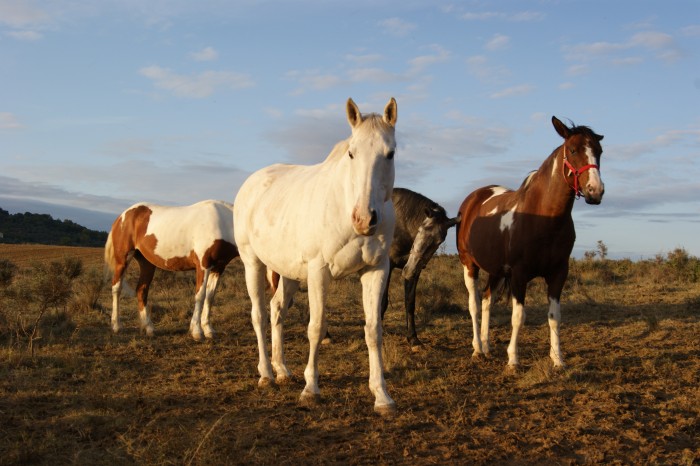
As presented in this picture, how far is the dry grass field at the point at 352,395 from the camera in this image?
4168mm

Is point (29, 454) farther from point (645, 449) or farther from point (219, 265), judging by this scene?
point (219, 265)

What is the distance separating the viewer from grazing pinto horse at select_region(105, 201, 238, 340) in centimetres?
941

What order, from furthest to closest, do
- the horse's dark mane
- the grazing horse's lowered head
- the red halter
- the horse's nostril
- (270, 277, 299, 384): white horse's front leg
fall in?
the horse's dark mane → the grazing horse's lowered head → (270, 277, 299, 384): white horse's front leg → the red halter → the horse's nostril


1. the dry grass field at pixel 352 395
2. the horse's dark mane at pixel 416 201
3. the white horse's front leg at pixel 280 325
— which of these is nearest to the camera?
the dry grass field at pixel 352 395

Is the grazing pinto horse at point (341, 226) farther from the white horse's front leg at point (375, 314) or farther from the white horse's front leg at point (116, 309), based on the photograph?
the white horse's front leg at point (116, 309)

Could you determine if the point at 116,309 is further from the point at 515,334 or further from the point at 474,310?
the point at 515,334

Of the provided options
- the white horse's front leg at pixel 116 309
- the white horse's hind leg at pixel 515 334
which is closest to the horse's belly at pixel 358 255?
the white horse's hind leg at pixel 515 334

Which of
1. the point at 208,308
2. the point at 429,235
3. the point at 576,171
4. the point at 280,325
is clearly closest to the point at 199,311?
the point at 208,308

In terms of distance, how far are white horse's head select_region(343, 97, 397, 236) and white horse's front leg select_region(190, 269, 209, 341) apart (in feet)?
16.0

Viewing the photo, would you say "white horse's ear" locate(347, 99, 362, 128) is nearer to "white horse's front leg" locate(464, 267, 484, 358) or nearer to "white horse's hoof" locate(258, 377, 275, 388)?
"white horse's hoof" locate(258, 377, 275, 388)

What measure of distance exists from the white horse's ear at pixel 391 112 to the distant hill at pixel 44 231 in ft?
133

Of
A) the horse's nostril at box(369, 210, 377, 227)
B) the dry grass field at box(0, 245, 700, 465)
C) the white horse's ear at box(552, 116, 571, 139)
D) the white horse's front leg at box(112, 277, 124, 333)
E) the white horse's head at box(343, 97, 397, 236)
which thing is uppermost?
the white horse's ear at box(552, 116, 571, 139)

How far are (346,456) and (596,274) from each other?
14073mm

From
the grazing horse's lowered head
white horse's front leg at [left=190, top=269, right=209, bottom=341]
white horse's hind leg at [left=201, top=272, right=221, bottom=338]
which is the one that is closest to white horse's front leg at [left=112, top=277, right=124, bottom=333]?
white horse's front leg at [left=190, top=269, right=209, bottom=341]
